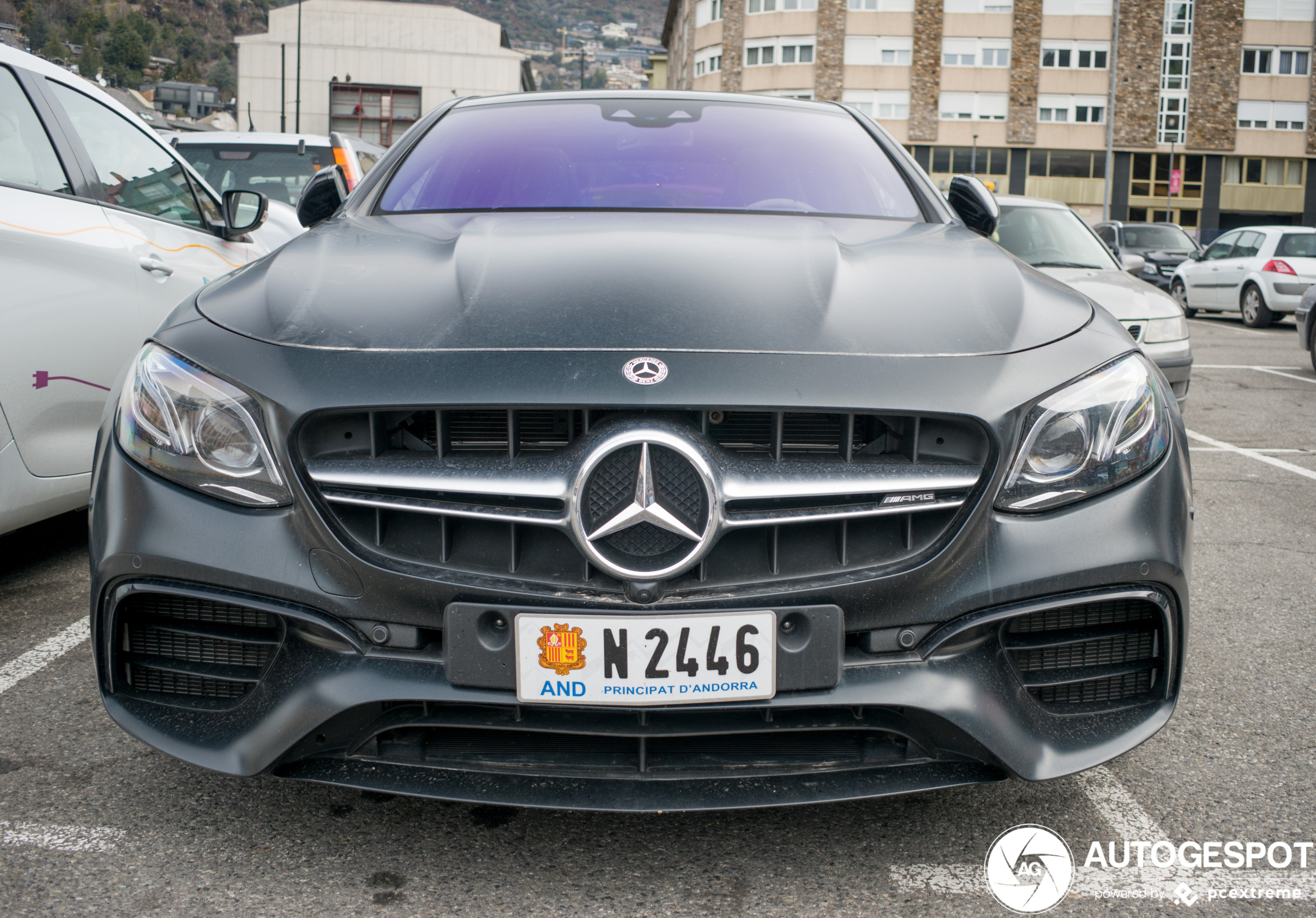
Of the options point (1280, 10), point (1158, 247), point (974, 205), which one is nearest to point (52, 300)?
point (974, 205)

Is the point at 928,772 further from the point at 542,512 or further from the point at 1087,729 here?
the point at 542,512

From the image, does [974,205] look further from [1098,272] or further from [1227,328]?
[1227,328]

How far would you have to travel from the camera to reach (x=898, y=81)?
50.0m

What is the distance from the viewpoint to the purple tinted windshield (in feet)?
9.15

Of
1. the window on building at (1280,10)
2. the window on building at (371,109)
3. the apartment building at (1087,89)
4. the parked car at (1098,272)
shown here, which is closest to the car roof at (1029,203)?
the parked car at (1098,272)

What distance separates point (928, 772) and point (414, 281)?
1194 mm

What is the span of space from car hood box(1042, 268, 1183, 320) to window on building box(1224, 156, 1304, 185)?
5107 cm

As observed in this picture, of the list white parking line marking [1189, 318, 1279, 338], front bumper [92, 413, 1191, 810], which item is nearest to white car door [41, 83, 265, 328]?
front bumper [92, 413, 1191, 810]

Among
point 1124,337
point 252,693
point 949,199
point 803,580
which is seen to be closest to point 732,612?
point 803,580

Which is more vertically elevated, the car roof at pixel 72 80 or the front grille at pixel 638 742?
the car roof at pixel 72 80

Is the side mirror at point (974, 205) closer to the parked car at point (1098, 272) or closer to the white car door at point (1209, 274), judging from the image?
the parked car at point (1098, 272)

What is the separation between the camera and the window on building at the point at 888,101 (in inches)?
1977

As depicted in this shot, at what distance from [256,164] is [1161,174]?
167 ft

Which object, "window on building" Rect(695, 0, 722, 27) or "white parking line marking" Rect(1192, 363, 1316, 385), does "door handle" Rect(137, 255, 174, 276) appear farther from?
"window on building" Rect(695, 0, 722, 27)
